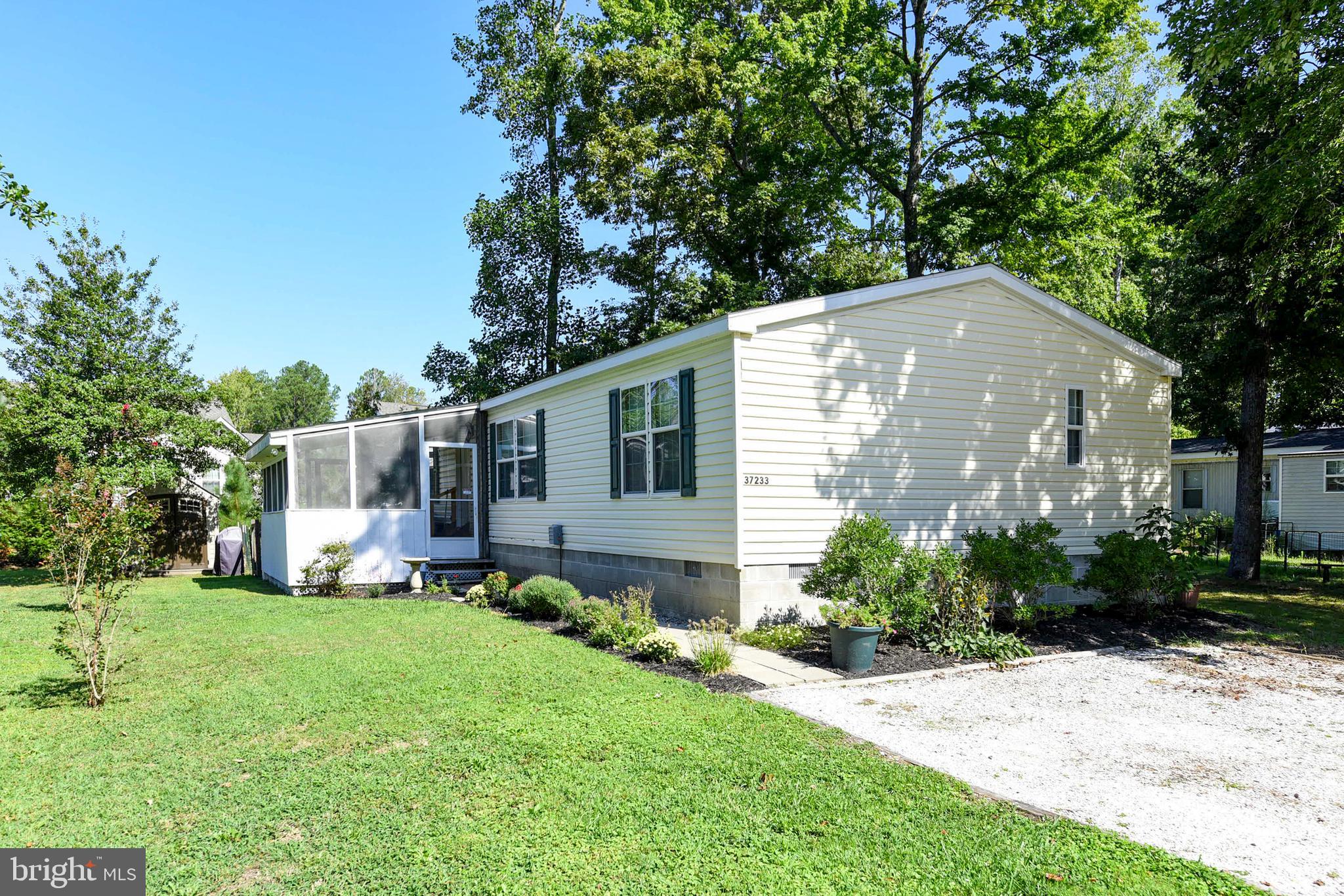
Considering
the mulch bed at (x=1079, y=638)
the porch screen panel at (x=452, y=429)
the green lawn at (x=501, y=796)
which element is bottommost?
the mulch bed at (x=1079, y=638)

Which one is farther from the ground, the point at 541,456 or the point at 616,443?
the point at 616,443

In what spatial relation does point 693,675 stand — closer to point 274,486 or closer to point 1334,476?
point 274,486

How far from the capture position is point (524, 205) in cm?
2217

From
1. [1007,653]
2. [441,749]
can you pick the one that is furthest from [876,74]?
[441,749]

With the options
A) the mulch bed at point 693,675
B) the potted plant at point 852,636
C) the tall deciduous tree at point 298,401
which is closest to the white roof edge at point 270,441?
the mulch bed at point 693,675

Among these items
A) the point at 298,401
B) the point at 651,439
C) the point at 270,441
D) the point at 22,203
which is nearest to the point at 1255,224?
the point at 651,439

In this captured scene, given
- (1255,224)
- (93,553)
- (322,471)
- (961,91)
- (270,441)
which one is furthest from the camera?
(961,91)

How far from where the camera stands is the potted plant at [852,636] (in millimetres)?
6711

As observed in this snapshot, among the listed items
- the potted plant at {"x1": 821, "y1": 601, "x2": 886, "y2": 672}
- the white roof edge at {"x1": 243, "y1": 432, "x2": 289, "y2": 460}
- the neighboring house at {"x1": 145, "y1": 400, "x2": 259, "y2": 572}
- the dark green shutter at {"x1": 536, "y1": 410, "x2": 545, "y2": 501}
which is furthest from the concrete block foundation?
the neighboring house at {"x1": 145, "y1": 400, "x2": 259, "y2": 572}

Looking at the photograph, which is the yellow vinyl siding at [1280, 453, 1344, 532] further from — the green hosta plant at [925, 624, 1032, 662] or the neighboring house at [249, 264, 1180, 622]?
the green hosta plant at [925, 624, 1032, 662]

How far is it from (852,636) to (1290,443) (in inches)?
816

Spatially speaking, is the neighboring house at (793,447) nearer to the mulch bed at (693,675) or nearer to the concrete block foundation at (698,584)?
the concrete block foundation at (698,584)

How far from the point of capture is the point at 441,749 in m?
4.55

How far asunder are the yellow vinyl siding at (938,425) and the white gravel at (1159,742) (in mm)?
2625
